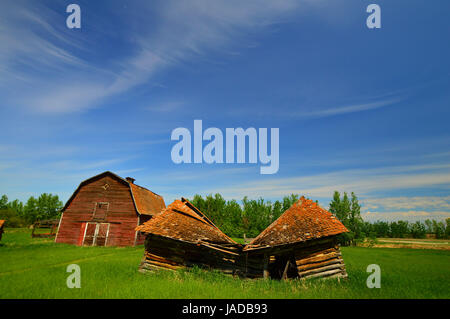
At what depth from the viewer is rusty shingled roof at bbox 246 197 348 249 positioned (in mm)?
10836

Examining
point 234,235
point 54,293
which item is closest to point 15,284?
point 54,293

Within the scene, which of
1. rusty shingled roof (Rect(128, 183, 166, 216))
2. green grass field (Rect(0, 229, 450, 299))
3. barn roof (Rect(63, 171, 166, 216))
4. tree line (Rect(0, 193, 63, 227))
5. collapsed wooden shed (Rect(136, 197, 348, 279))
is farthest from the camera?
tree line (Rect(0, 193, 63, 227))

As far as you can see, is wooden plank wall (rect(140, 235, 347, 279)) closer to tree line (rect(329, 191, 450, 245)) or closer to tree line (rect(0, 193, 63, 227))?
tree line (rect(329, 191, 450, 245))

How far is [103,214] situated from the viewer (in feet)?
85.8

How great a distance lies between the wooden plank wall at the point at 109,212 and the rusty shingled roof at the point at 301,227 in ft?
64.8

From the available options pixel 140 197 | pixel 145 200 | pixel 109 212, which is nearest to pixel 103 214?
pixel 109 212

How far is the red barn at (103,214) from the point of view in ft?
83.9

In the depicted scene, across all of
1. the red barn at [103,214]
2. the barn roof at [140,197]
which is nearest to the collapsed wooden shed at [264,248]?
the barn roof at [140,197]

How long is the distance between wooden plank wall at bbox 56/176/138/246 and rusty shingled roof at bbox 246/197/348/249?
64.8ft

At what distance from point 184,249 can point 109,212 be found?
59.6 feet

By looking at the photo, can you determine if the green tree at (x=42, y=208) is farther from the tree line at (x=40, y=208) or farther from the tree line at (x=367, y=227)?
the tree line at (x=367, y=227)

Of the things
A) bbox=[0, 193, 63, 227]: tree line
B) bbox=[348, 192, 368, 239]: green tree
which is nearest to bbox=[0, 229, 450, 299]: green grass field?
bbox=[348, 192, 368, 239]: green tree
